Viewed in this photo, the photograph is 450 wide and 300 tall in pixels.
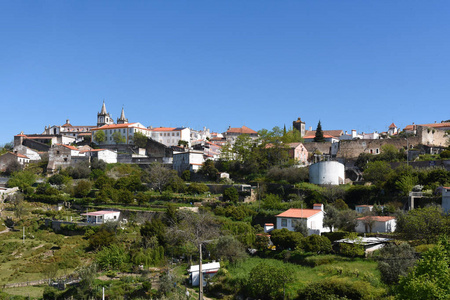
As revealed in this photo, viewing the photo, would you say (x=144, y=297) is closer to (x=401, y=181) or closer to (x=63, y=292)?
(x=63, y=292)

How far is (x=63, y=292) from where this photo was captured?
2639 centimetres

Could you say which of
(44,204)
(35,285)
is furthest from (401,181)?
(44,204)

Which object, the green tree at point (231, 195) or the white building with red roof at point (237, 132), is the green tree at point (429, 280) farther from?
the white building with red roof at point (237, 132)

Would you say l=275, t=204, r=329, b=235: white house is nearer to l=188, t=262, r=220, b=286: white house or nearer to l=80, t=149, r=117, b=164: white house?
l=188, t=262, r=220, b=286: white house

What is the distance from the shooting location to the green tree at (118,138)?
76.6 m

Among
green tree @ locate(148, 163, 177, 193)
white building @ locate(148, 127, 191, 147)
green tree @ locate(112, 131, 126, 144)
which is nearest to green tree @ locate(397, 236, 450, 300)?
green tree @ locate(148, 163, 177, 193)

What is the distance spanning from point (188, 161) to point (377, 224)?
2918 centimetres

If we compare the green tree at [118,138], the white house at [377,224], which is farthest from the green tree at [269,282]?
the green tree at [118,138]

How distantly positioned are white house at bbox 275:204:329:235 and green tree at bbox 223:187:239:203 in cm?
885

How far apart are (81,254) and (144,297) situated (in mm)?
12313

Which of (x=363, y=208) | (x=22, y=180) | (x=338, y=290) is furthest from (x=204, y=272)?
(x=22, y=180)

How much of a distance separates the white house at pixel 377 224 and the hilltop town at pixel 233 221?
11 centimetres

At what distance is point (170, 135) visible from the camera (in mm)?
78125

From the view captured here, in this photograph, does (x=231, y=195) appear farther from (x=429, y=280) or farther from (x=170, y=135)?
(x=170, y=135)
